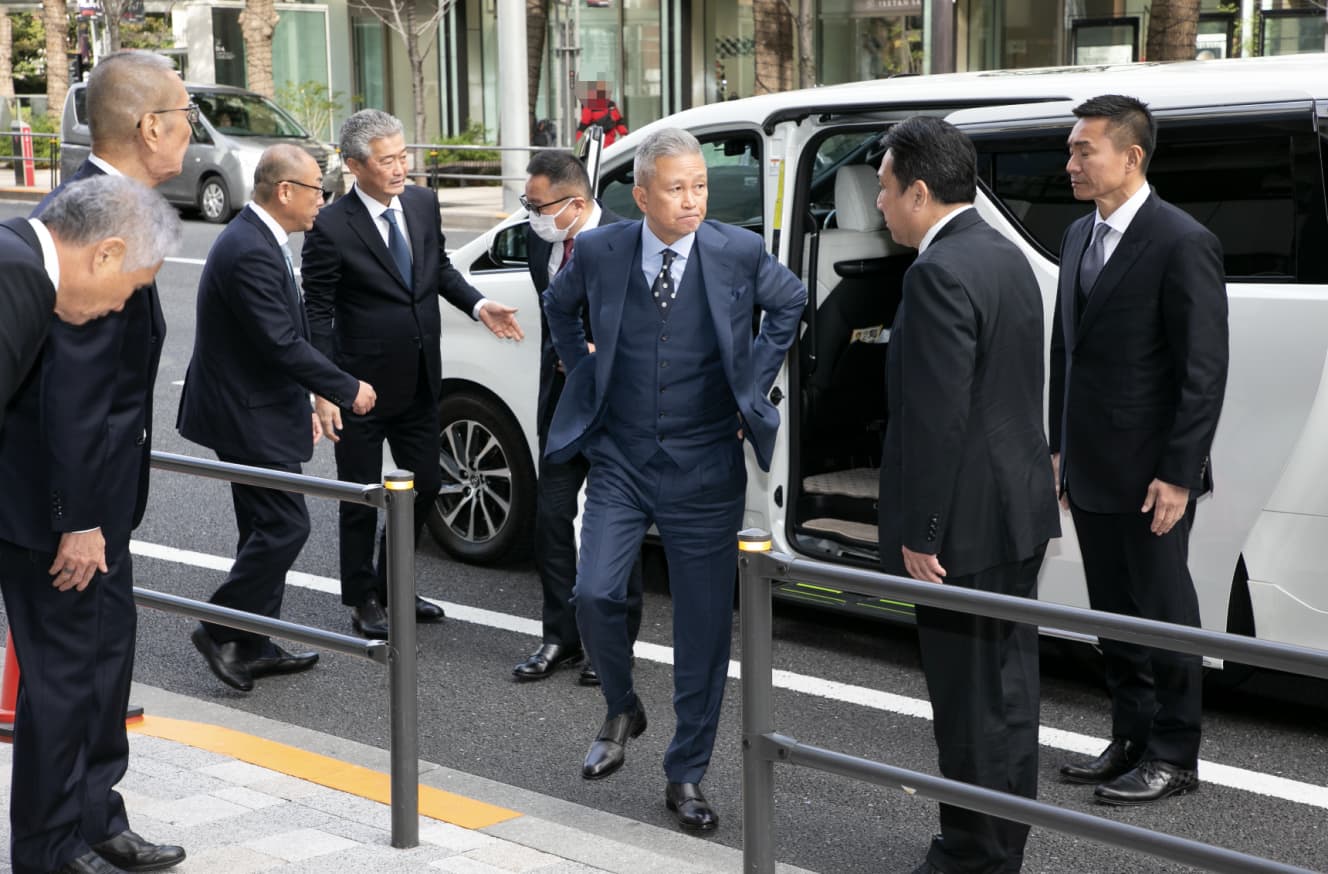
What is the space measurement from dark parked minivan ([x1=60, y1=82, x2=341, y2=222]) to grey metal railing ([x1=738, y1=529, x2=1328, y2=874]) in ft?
62.8

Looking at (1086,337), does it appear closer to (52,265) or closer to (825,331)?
(825,331)

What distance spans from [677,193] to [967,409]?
1.09 m

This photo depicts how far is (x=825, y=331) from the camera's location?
618cm

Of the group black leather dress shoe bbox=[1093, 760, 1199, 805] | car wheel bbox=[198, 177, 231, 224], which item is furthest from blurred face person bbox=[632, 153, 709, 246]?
car wheel bbox=[198, 177, 231, 224]

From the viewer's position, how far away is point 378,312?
20.9ft

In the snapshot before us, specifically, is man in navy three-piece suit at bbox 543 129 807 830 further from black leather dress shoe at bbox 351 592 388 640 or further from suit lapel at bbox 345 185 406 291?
black leather dress shoe at bbox 351 592 388 640

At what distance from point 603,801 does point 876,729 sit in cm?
97

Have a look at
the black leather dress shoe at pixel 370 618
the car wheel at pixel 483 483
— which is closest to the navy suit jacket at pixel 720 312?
the black leather dress shoe at pixel 370 618

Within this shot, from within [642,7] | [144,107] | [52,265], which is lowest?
[52,265]

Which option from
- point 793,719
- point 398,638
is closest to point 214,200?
point 793,719

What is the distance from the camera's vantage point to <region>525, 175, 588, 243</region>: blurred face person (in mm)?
5879

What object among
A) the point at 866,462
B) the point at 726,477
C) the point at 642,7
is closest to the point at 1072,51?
the point at 642,7

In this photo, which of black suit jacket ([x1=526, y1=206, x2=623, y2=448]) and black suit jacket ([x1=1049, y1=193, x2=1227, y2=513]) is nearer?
black suit jacket ([x1=1049, y1=193, x2=1227, y2=513])

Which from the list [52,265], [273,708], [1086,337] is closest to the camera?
[52,265]
